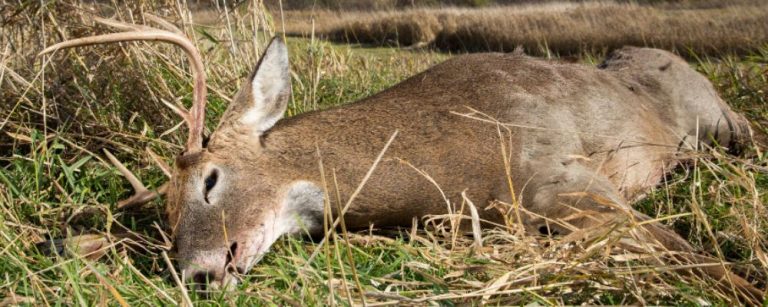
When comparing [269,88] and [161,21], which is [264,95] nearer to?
[269,88]

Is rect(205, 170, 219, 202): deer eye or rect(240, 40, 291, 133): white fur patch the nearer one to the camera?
rect(205, 170, 219, 202): deer eye

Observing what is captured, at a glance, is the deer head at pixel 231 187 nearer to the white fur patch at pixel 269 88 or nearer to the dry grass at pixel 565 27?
the white fur patch at pixel 269 88

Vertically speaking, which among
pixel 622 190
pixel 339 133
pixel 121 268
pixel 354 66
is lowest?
pixel 354 66

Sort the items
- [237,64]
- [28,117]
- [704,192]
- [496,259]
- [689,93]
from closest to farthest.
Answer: [496,259] → [704,192] → [28,117] → [689,93] → [237,64]

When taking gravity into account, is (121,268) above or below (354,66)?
above

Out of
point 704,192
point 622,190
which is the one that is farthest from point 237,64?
point 704,192

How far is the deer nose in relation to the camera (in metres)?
2.51

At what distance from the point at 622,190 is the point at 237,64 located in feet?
6.56

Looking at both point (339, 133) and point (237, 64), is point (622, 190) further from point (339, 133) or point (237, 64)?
point (237, 64)

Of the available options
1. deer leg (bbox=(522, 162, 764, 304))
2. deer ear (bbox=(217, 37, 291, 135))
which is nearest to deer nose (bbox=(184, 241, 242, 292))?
deer ear (bbox=(217, 37, 291, 135))

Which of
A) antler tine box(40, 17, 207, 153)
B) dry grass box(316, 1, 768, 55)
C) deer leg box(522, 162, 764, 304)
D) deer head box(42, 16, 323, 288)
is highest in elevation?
antler tine box(40, 17, 207, 153)

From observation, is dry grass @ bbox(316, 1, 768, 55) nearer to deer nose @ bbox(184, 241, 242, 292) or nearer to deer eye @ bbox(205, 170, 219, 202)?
deer eye @ bbox(205, 170, 219, 202)

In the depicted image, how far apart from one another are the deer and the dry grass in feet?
23.2

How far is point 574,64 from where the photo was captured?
3.66 m
